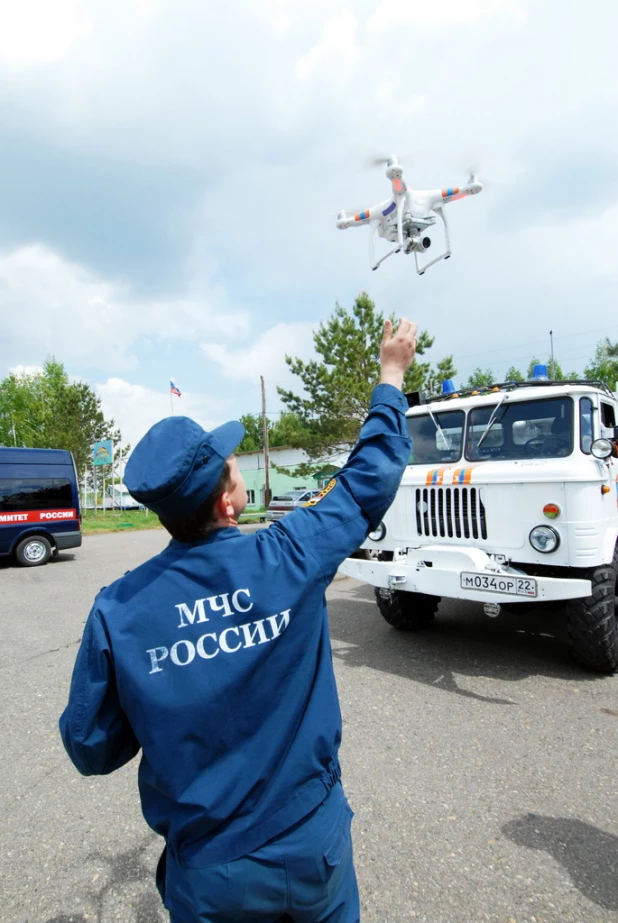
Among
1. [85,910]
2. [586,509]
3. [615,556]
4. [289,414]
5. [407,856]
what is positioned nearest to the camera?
[85,910]

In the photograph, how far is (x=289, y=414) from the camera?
25.1m

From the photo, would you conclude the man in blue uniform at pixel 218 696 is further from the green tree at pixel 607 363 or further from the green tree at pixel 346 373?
the green tree at pixel 607 363

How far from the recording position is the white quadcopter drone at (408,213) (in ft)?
16.0

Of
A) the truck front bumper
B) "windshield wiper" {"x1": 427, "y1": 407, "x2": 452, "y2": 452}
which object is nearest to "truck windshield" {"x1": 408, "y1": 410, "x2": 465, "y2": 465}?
"windshield wiper" {"x1": 427, "y1": 407, "x2": 452, "y2": 452}

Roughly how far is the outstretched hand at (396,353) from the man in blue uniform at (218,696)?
472 millimetres

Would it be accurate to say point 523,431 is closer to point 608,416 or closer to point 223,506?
point 608,416

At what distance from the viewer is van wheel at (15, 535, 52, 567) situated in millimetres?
12602

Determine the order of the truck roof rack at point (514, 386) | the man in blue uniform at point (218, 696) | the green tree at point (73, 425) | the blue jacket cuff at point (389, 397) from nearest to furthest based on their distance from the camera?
the man in blue uniform at point (218, 696)
the blue jacket cuff at point (389, 397)
the truck roof rack at point (514, 386)
the green tree at point (73, 425)

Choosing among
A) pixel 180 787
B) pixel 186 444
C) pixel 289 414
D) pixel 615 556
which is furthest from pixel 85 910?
pixel 289 414

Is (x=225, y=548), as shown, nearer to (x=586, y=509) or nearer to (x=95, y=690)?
(x=95, y=690)

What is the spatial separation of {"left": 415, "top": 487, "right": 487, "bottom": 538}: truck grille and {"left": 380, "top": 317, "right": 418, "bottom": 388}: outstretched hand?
3.80 metres


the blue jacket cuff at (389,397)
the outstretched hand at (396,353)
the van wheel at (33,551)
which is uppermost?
the outstretched hand at (396,353)

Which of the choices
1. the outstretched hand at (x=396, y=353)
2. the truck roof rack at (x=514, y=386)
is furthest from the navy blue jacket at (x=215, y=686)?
the truck roof rack at (x=514, y=386)

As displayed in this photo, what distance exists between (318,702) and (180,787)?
362mm
